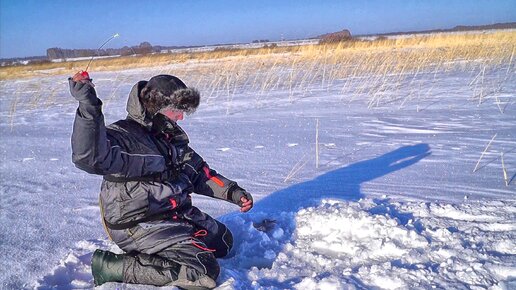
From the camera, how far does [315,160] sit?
4.02m

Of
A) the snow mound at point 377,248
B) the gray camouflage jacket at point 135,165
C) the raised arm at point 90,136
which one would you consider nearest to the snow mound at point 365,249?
the snow mound at point 377,248

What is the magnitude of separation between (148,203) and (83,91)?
2.12ft

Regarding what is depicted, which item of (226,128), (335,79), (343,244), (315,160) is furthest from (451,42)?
(343,244)

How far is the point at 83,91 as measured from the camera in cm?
169

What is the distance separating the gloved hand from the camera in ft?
5.51

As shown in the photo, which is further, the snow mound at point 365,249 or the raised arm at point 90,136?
the snow mound at point 365,249

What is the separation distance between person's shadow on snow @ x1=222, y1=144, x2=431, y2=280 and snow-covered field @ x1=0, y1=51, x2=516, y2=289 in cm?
1

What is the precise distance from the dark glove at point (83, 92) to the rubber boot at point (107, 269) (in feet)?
2.59

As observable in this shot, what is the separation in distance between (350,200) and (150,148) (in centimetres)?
154

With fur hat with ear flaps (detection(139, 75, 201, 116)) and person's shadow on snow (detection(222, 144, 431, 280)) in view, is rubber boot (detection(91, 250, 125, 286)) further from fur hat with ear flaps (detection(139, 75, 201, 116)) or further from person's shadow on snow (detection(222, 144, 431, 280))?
fur hat with ear flaps (detection(139, 75, 201, 116))

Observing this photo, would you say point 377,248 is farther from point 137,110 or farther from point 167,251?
point 137,110

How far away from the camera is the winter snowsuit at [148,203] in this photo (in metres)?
2.00

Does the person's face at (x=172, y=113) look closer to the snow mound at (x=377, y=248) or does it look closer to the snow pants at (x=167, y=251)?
the snow pants at (x=167, y=251)

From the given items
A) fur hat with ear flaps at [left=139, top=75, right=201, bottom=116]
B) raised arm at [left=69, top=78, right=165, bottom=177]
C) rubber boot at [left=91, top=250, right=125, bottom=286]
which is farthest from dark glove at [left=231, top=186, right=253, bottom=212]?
raised arm at [left=69, top=78, right=165, bottom=177]
